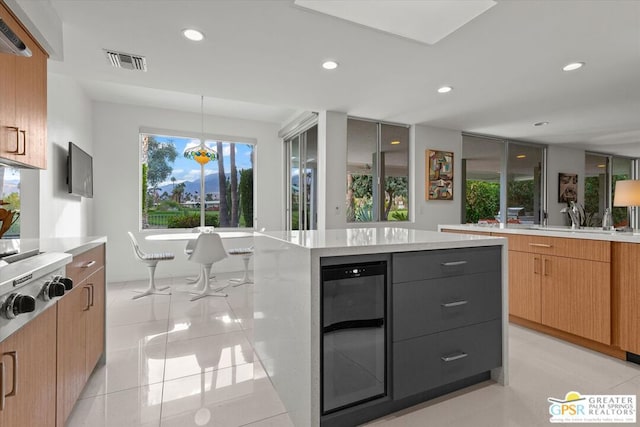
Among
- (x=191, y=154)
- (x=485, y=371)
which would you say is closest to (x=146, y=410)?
(x=485, y=371)

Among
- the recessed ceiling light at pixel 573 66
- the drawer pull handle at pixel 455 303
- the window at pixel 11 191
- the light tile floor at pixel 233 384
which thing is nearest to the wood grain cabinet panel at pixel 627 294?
the light tile floor at pixel 233 384

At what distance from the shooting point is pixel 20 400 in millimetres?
1021

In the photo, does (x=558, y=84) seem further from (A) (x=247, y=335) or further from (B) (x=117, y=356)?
(B) (x=117, y=356)

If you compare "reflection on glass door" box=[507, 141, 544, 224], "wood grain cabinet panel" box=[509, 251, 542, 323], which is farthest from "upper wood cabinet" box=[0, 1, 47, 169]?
"reflection on glass door" box=[507, 141, 544, 224]

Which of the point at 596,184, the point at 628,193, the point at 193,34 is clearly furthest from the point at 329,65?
the point at 596,184

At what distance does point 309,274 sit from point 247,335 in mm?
1669

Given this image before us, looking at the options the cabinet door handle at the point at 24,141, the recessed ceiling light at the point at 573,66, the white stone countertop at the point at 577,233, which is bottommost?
the white stone countertop at the point at 577,233

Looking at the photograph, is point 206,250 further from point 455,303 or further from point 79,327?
point 455,303

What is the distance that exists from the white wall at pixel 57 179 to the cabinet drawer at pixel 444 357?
3229mm

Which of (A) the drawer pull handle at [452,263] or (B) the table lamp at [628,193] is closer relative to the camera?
(A) the drawer pull handle at [452,263]

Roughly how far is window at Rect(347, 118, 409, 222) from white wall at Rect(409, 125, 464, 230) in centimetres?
13

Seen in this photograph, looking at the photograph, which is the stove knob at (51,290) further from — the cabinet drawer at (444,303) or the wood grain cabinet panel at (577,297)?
the wood grain cabinet panel at (577,297)

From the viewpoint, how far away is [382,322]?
1.62 m

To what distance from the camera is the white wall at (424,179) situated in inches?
203
